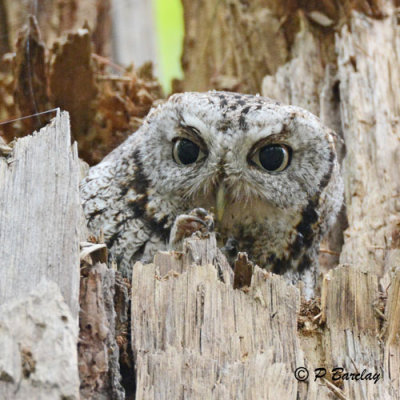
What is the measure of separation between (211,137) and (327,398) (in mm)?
1189

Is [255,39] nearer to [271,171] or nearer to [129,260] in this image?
[271,171]

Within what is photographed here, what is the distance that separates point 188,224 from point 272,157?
503mm

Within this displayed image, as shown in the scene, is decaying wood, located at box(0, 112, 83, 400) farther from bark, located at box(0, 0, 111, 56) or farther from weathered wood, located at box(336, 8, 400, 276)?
bark, located at box(0, 0, 111, 56)

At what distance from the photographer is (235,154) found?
9.25 feet

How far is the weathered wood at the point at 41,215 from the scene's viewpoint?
1.95 m

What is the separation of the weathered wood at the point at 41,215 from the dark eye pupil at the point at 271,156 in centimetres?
99

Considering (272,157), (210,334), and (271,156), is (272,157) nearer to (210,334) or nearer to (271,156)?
(271,156)

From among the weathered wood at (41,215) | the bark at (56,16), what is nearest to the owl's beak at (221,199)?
the weathered wood at (41,215)

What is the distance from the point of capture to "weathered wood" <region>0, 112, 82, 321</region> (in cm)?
195

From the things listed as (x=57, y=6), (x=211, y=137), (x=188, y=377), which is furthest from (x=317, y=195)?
(x=57, y=6)

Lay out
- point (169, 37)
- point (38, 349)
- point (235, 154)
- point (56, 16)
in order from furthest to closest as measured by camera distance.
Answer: point (169, 37), point (56, 16), point (235, 154), point (38, 349)

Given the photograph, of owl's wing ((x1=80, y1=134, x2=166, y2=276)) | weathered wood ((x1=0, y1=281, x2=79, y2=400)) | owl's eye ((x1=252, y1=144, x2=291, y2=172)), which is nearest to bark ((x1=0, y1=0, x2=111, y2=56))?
owl's wing ((x1=80, y1=134, x2=166, y2=276))

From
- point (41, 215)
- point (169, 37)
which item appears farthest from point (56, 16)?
point (41, 215)

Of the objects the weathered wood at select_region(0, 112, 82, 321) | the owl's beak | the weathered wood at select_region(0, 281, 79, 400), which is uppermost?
the owl's beak
